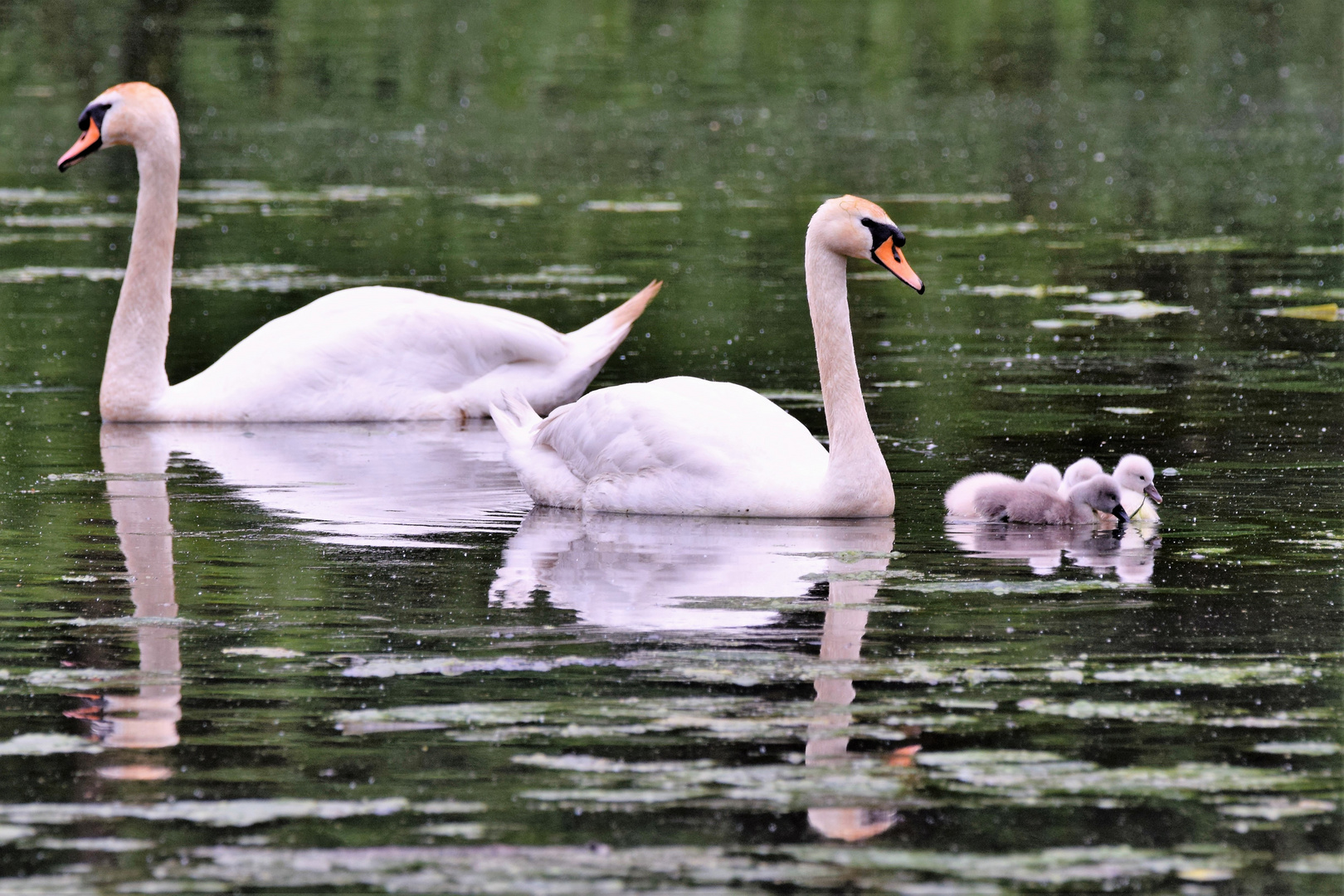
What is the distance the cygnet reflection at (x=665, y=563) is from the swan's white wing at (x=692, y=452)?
0.31ft

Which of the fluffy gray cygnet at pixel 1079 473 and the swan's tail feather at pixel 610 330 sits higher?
the swan's tail feather at pixel 610 330

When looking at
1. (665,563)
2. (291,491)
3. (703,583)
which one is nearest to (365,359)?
(291,491)

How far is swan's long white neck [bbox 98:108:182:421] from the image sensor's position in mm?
12008

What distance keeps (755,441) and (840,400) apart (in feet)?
1.28

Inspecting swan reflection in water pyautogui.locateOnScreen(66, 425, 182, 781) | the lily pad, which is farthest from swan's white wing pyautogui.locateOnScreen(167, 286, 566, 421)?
the lily pad

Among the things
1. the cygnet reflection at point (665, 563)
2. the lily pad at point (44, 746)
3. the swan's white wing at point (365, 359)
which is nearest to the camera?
the lily pad at point (44, 746)

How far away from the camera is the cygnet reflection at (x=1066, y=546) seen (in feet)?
26.0

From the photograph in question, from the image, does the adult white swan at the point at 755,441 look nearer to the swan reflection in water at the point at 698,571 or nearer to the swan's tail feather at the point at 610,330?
the swan reflection in water at the point at 698,571

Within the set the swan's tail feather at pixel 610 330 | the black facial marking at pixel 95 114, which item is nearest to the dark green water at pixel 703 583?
the swan's tail feather at pixel 610 330

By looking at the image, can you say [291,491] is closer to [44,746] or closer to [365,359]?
[365,359]

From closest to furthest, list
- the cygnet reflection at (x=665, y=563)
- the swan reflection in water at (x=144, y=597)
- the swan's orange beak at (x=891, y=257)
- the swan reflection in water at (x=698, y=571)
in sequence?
the swan reflection in water at (x=144, y=597) < the swan reflection in water at (x=698, y=571) < the cygnet reflection at (x=665, y=563) < the swan's orange beak at (x=891, y=257)

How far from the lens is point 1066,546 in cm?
843

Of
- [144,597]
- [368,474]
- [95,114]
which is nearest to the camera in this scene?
[144,597]

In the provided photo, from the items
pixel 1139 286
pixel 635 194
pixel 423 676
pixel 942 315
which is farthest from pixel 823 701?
pixel 635 194
